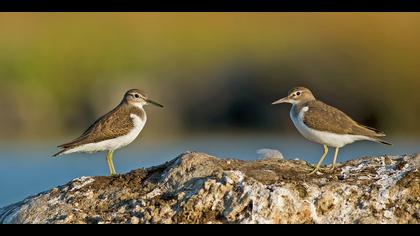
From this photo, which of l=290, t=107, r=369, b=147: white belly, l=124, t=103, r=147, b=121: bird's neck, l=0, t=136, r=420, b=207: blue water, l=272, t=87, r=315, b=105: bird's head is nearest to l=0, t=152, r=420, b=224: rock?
l=290, t=107, r=369, b=147: white belly

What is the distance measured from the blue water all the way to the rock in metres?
9.12

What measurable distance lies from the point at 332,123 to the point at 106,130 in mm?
3959

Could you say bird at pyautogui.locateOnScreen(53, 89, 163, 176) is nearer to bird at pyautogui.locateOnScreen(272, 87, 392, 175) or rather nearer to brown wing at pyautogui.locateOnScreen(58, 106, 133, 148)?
brown wing at pyautogui.locateOnScreen(58, 106, 133, 148)

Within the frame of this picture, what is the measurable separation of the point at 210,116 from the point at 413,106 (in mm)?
6084

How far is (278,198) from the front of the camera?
11195mm

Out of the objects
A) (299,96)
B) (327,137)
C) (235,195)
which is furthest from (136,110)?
(235,195)

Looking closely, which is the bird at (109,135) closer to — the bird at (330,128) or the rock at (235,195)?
the bird at (330,128)

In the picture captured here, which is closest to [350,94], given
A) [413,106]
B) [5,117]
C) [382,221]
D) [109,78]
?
[413,106]

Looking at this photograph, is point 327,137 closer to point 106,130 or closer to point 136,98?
point 106,130

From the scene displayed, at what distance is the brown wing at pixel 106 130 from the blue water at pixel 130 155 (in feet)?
18.1

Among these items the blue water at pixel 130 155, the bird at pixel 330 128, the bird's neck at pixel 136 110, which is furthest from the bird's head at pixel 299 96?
→ the blue water at pixel 130 155

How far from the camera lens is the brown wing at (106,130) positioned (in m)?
16.1

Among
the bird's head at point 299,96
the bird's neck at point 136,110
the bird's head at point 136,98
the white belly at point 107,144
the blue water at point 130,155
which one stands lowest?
the blue water at point 130,155

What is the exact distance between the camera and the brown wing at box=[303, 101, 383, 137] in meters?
15.0
